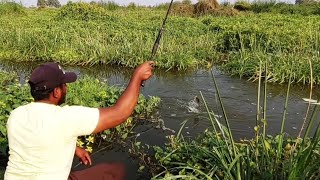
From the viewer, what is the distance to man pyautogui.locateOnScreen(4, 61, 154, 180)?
2.42 m

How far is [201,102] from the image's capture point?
7449 millimetres

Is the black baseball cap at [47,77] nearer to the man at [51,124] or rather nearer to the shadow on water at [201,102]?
the man at [51,124]

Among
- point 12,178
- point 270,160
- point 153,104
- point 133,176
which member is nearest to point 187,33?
point 153,104

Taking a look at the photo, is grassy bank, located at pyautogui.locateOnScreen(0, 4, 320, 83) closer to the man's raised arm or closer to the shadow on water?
the shadow on water

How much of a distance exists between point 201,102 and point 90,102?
2.33 meters

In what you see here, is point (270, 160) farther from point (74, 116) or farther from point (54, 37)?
point (54, 37)

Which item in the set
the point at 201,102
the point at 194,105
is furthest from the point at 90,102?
the point at 201,102

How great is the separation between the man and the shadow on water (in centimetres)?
274

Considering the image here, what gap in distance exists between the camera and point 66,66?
10945 mm

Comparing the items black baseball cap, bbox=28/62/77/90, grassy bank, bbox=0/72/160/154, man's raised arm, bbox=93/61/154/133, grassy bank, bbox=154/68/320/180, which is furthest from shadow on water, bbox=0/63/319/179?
black baseball cap, bbox=28/62/77/90

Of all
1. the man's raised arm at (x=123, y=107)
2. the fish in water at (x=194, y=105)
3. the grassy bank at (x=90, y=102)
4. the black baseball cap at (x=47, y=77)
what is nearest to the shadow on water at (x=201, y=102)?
the fish in water at (x=194, y=105)

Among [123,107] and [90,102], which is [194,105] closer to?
[90,102]

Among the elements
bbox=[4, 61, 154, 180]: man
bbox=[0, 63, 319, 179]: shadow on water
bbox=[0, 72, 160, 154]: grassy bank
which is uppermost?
bbox=[4, 61, 154, 180]: man

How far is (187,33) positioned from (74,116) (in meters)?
12.0
